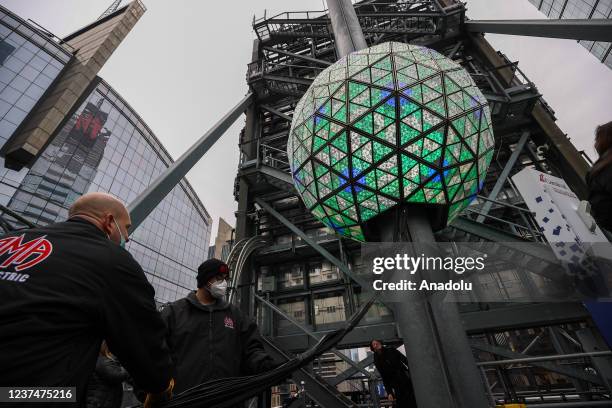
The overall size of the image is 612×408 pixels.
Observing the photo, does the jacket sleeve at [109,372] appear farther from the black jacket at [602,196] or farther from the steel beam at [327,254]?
the steel beam at [327,254]

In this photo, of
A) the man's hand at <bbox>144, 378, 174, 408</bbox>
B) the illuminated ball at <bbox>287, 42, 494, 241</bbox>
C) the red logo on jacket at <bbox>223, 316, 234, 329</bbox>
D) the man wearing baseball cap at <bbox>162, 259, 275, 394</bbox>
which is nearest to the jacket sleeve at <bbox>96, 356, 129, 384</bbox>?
the man wearing baseball cap at <bbox>162, 259, 275, 394</bbox>

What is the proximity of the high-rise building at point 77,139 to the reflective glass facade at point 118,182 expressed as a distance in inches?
4.0

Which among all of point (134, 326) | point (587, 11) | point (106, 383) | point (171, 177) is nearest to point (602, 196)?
point (134, 326)

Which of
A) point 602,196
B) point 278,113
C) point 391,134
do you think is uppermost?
point 278,113

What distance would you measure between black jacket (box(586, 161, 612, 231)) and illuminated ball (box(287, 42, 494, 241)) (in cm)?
71

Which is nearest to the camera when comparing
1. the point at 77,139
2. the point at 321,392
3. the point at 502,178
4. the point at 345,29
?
the point at 345,29

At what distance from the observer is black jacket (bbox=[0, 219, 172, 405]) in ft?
2.34

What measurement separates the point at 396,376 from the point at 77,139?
38880mm

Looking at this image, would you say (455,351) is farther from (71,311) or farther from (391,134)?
(71,311)

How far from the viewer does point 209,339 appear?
2.04 meters

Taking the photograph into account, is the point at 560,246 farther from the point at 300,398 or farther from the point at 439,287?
the point at 300,398

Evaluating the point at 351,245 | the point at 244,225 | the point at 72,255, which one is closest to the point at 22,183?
the point at 244,225

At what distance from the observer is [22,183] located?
22797mm

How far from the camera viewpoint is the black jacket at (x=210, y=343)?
191 centimetres
